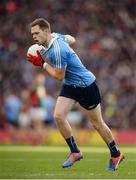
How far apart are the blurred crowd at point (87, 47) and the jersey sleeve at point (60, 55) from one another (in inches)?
547

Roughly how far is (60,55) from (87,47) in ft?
55.3

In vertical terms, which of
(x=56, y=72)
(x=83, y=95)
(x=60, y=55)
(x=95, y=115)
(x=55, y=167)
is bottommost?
(x=55, y=167)

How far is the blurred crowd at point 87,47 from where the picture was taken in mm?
28641

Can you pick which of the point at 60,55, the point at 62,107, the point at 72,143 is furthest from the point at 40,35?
the point at 72,143

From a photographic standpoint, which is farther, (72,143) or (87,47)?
(87,47)

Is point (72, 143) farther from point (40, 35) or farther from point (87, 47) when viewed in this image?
point (87, 47)

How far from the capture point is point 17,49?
3050 centimetres

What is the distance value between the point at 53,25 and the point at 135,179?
62.6 ft

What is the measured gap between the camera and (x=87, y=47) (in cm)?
3039

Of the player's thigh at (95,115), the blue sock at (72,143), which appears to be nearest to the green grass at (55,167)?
the blue sock at (72,143)

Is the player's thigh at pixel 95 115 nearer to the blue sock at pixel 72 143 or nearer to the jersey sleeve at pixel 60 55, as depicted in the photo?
the blue sock at pixel 72 143

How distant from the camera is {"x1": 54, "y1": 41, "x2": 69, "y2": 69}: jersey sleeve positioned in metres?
13.6

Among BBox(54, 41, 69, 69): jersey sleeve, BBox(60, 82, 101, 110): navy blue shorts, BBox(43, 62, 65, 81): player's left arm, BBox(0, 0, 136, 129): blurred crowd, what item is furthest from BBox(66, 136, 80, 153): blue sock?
BBox(0, 0, 136, 129): blurred crowd

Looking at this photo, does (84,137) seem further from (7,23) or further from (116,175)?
(116,175)
